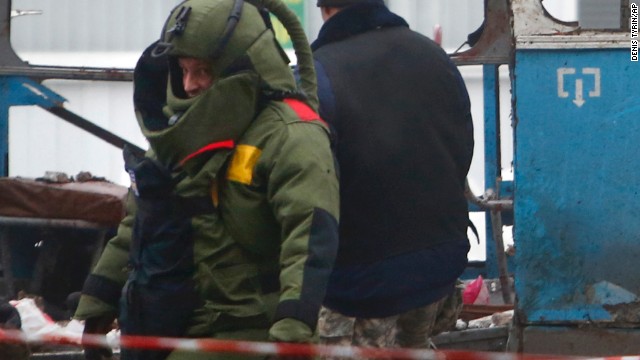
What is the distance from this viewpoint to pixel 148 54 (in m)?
3.89

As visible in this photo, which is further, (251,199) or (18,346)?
(18,346)

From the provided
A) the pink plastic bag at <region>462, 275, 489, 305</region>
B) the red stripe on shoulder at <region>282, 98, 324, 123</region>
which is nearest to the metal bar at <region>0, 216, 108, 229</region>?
the pink plastic bag at <region>462, 275, 489, 305</region>

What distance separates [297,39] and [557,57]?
72.0 inches

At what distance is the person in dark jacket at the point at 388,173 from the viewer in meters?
4.56

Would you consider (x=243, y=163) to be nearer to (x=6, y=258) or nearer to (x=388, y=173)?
(x=388, y=173)

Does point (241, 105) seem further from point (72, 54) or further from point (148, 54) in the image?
point (72, 54)

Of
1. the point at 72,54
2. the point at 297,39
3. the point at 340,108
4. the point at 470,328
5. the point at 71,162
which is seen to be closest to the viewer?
the point at 297,39

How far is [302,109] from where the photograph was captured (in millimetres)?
3730

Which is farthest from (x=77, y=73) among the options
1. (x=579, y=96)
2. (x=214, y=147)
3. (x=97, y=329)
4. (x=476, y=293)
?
(x=214, y=147)

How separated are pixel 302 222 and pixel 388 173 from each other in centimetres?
112

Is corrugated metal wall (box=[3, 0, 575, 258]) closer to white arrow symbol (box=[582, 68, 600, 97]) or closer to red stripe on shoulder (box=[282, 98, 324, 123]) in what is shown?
white arrow symbol (box=[582, 68, 600, 97])

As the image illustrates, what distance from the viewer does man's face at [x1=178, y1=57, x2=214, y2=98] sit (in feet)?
12.2

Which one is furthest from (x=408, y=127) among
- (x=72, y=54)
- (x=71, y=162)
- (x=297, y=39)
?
(x=71, y=162)

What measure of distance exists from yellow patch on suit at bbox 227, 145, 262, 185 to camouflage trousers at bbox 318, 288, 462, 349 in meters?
1.11
